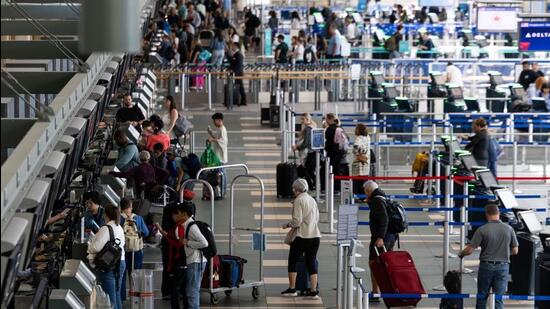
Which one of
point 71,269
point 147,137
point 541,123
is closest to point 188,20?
point 541,123

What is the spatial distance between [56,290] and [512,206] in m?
6.49

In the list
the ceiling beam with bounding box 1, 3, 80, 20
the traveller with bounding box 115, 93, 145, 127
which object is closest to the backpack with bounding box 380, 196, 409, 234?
the ceiling beam with bounding box 1, 3, 80, 20

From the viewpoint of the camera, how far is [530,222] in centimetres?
1644

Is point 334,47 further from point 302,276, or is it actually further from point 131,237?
point 131,237

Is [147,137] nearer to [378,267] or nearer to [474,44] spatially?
[378,267]

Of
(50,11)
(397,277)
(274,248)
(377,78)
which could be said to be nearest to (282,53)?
(377,78)

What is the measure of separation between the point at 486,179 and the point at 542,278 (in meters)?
4.53

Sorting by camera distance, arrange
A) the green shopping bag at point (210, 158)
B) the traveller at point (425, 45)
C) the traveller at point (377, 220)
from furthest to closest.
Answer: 1. the traveller at point (425, 45)
2. the green shopping bag at point (210, 158)
3. the traveller at point (377, 220)

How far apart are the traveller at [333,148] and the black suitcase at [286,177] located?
61 cm

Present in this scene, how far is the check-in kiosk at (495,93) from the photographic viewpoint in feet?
109

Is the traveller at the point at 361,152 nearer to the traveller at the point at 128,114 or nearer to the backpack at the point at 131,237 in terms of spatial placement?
the traveller at the point at 128,114

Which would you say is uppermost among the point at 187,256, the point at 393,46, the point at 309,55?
the point at 393,46

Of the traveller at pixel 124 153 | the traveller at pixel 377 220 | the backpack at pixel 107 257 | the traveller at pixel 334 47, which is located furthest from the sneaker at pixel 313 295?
the traveller at pixel 334 47

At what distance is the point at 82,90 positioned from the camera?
44.7 feet
